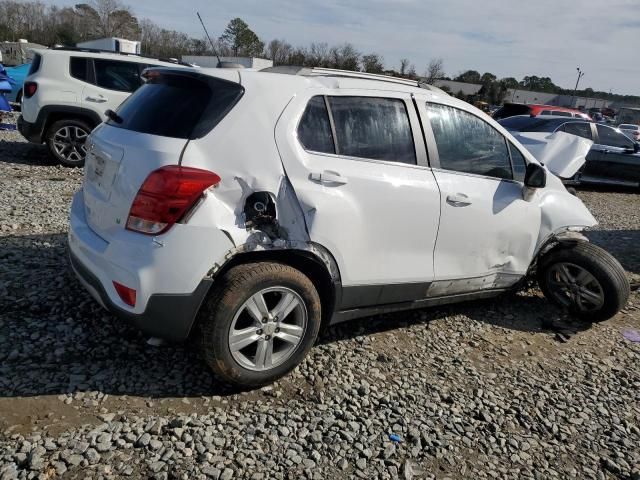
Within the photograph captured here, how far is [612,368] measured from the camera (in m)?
3.69

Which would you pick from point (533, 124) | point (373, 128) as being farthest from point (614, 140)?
point (373, 128)

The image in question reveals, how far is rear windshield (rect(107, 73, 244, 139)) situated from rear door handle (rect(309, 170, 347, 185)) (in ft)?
1.95

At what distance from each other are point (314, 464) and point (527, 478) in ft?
3.58

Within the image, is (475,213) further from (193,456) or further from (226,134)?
(193,456)

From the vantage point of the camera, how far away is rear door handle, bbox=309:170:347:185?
2.82 m

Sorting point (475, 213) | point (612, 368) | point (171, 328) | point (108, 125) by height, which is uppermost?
point (108, 125)

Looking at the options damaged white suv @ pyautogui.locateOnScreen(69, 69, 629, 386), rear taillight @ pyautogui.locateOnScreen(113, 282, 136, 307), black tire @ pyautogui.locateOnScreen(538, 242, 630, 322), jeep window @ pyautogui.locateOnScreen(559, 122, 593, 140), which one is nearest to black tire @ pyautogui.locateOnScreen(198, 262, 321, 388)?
damaged white suv @ pyautogui.locateOnScreen(69, 69, 629, 386)

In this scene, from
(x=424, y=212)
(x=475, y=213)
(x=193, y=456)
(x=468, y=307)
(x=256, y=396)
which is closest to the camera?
(x=193, y=456)

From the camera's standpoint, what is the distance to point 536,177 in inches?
149

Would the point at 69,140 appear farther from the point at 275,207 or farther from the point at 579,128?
the point at 579,128

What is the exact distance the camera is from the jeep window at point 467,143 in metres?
3.47

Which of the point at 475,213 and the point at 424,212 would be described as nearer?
the point at 424,212

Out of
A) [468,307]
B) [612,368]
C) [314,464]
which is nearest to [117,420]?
[314,464]

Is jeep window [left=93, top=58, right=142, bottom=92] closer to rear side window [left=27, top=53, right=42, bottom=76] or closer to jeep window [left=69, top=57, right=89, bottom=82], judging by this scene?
jeep window [left=69, top=57, right=89, bottom=82]
